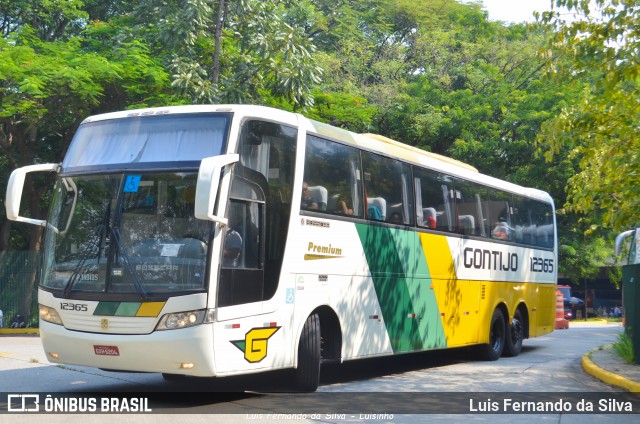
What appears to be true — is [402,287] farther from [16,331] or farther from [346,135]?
[16,331]

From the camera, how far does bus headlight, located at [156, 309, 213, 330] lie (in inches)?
357

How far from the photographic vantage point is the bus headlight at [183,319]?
9062 mm

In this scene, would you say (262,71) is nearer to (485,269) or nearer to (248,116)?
(485,269)

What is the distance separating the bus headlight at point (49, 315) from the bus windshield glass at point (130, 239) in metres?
0.27

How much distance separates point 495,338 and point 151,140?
32.4ft

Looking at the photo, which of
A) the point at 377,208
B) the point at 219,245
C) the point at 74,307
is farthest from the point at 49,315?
the point at 377,208

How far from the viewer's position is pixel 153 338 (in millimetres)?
9070

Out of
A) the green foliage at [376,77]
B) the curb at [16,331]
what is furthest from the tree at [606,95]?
the curb at [16,331]

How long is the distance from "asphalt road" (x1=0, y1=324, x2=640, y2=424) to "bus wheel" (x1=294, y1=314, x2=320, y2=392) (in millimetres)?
214

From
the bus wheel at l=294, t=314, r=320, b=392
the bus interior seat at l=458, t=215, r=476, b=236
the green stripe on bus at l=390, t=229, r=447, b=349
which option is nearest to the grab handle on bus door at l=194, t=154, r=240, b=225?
the bus wheel at l=294, t=314, r=320, b=392

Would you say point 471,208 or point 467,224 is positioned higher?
point 471,208

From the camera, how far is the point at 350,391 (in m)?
11.3

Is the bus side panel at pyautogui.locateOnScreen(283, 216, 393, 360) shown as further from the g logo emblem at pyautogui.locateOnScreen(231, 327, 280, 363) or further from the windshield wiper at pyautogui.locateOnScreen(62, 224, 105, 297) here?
the windshield wiper at pyautogui.locateOnScreen(62, 224, 105, 297)

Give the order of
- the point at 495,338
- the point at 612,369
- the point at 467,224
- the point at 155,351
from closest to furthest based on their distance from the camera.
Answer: the point at 155,351 < the point at 612,369 < the point at 467,224 < the point at 495,338
